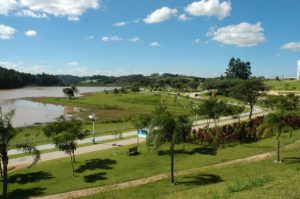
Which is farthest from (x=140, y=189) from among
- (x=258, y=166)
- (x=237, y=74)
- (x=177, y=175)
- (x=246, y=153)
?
(x=237, y=74)

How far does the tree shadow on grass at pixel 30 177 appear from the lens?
2203cm

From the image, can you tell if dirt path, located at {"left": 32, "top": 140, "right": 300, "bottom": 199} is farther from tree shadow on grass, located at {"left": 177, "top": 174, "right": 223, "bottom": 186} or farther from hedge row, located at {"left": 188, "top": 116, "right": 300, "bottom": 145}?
hedge row, located at {"left": 188, "top": 116, "right": 300, "bottom": 145}

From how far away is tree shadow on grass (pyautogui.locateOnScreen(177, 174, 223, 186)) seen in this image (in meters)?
20.0

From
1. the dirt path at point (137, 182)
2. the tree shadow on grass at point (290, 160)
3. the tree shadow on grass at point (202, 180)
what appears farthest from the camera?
the tree shadow on grass at point (290, 160)

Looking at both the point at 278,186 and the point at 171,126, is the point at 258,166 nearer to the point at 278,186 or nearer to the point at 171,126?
the point at 171,126

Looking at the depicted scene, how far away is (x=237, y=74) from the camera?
142250mm

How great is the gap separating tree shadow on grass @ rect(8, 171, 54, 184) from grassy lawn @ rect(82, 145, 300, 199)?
5.44 meters

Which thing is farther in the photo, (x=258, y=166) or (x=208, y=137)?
(x=208, y=137)

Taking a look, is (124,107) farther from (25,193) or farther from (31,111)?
(25,193)

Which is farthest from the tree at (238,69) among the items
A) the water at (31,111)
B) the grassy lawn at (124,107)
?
the water at (31,111)

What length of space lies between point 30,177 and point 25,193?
304 cm

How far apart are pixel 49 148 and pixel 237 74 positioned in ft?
392

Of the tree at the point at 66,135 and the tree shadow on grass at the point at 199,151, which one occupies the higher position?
the tree at the point at 66,135

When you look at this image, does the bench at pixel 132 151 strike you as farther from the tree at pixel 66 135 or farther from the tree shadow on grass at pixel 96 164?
the tree at pixel 66 135
